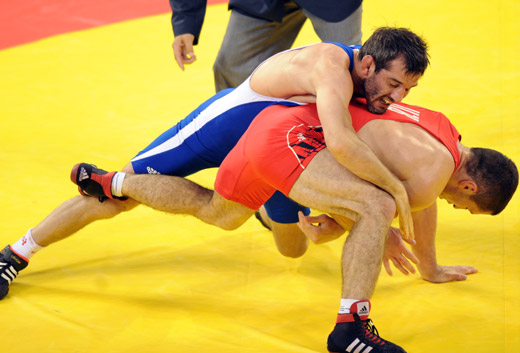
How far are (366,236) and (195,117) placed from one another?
0.99 m

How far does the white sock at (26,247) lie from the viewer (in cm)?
299

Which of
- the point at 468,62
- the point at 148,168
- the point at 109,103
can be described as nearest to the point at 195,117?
the point at 148,168

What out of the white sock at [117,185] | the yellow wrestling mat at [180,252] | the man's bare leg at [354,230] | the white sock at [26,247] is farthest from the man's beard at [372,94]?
the white sock at [26,247]

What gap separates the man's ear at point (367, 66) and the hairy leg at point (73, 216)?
104 cm

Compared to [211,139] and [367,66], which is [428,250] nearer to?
[367,66]

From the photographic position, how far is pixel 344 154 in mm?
2467

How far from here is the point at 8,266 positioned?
9.68 ft

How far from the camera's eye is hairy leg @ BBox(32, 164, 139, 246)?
9.85 ft

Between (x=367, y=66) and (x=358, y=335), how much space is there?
Result: 3.29ft

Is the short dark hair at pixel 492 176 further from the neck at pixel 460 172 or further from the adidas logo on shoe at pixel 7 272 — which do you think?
the adidas logo on shoe at pixel 7 272

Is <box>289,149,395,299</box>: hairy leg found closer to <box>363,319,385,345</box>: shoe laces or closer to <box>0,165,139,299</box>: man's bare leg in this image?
<box>363,319,385,345</box>: shoe laces

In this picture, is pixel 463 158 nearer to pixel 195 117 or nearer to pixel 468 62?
pixel 195 117

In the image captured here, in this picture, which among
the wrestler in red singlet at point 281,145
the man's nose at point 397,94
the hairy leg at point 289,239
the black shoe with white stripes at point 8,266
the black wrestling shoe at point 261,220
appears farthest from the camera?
the black wrestling shoe at point 261,220

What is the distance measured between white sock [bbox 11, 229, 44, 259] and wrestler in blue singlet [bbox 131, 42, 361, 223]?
494 millimetres
